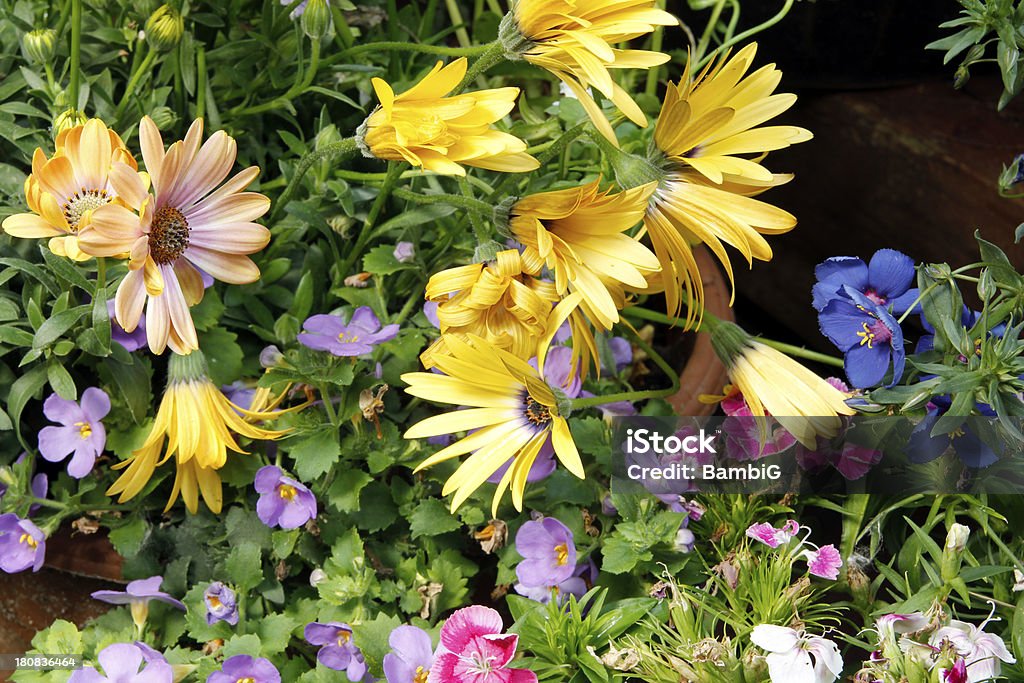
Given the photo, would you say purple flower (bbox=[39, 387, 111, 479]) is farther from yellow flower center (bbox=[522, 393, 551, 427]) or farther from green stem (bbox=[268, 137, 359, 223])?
yellow flower center (bbox=[522, 393, 551, 427])

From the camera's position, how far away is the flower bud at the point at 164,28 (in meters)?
0.69

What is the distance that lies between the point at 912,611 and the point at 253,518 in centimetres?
47

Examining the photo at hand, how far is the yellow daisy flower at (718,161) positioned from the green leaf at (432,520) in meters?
0.24

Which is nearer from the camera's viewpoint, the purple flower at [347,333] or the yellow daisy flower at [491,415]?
the yellow daisy flower at [491,415]

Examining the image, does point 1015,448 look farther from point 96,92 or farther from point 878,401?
point 96,92

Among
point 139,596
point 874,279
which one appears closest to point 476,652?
point 139,596

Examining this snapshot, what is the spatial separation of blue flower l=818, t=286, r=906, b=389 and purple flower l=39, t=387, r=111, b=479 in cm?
52

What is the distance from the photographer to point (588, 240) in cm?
58

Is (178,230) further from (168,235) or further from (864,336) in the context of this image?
(864,336)

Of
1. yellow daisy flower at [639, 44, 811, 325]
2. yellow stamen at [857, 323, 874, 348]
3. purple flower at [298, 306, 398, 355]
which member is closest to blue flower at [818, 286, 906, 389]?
yellow stamen at [857, 323, 874, 348]

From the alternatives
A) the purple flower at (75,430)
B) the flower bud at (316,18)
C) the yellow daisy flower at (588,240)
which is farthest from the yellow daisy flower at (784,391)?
the purple flower at (75,430)

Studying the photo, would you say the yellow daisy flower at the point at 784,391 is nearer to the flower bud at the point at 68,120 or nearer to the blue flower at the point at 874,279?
the blue flower at the point at 874,279

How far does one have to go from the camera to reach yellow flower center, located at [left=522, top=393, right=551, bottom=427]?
2.05 ft

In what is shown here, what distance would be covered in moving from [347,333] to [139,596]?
24 cm
